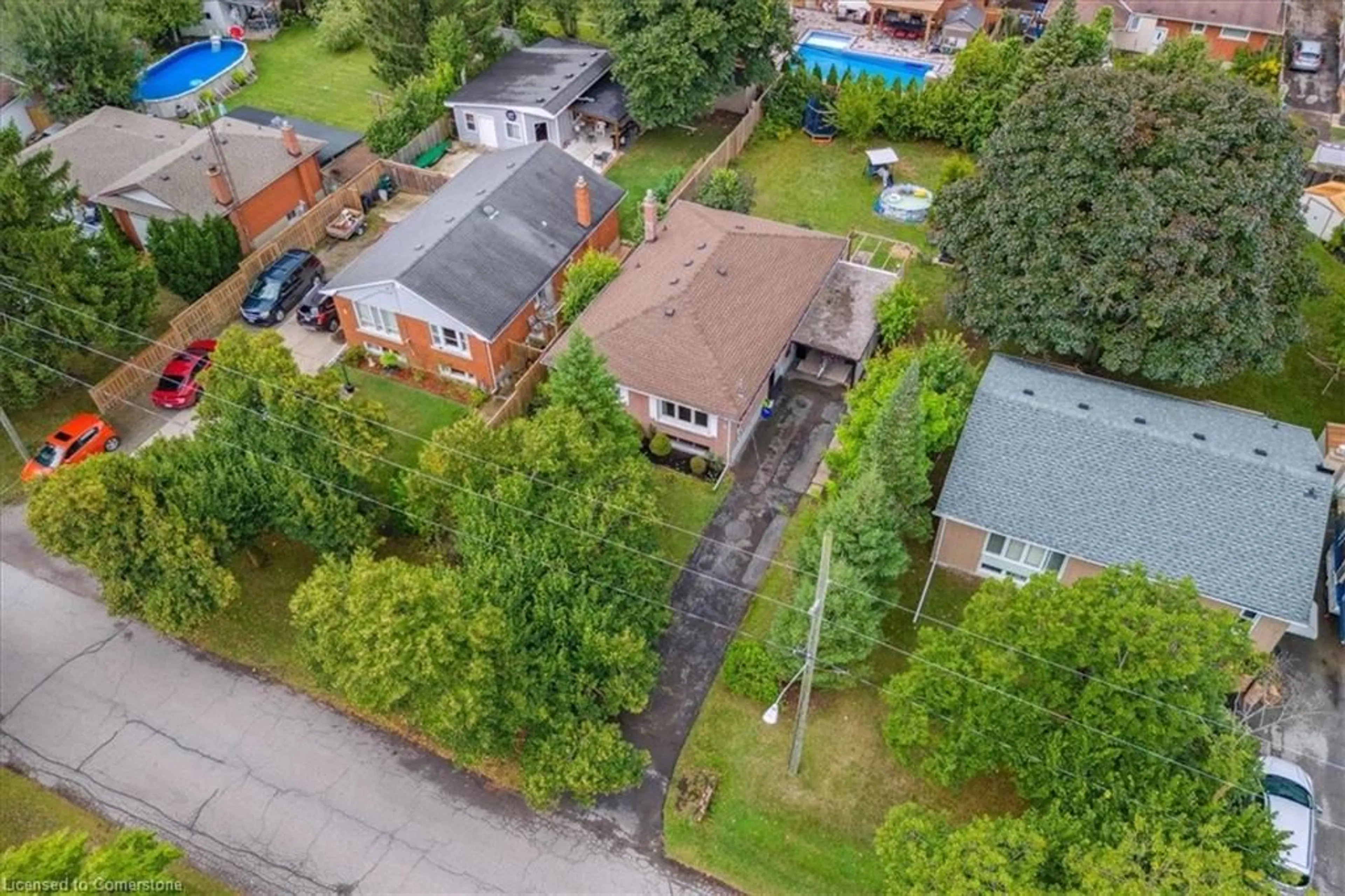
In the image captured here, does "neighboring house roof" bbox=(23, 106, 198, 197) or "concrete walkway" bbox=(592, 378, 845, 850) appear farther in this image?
"neighboring house roof" bbox=(23, 106, 198, 197)

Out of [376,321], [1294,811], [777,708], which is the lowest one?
[1294,811]

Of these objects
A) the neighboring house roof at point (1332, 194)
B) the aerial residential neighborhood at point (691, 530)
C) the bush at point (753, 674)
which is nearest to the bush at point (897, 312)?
the aerial residential neighborhood at point (691, 530)

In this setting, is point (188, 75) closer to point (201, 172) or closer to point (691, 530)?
point (201, 172)

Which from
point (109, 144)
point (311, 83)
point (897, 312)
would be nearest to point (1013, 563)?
point (897, 312)

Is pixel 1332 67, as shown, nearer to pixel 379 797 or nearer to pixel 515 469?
pixel 515 469

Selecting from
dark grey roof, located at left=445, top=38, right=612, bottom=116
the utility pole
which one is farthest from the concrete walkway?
dark grey roof, located at left=445, top=38, right=612, bottom=116

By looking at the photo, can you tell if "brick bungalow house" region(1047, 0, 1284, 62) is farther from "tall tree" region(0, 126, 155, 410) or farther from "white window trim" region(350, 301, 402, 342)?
"tall tree" region(0, 126, 155, 410)
